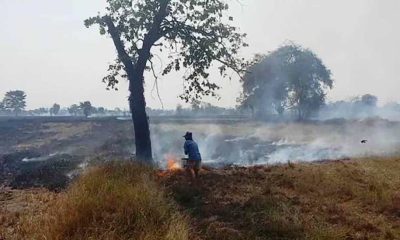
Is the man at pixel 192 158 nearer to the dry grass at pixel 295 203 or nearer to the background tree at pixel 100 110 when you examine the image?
the dry grass at pixel 295 203

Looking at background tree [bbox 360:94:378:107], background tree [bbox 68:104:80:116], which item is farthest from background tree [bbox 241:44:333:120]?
background tree [bbox 68:104:80:116]

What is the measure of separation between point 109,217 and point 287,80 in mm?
57063

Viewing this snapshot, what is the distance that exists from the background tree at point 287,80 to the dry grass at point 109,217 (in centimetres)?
5332

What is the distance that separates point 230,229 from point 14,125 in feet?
200

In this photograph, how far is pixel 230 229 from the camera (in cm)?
895

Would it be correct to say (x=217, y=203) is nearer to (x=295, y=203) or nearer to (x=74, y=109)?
(x=295, y=203)

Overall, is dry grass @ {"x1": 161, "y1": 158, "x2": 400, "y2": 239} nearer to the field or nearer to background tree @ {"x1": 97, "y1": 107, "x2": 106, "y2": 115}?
the field

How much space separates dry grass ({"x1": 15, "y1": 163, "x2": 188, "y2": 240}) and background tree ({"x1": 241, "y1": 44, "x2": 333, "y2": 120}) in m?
53.3

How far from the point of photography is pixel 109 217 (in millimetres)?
7898

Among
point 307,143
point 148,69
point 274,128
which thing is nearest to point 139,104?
point 148,69

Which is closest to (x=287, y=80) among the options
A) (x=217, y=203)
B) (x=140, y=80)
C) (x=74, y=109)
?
(x=140, y=80)

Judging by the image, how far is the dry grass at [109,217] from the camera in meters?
7.17

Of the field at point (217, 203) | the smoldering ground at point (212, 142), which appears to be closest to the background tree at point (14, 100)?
the smoldering ground at point (212, 142)

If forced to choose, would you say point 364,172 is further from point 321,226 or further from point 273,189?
point 321,226
